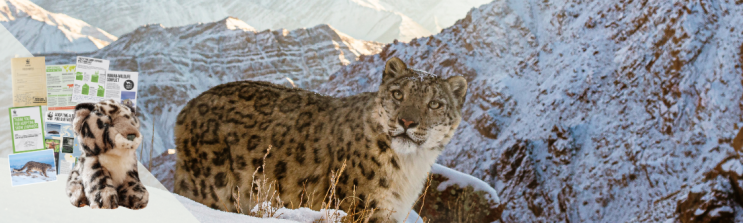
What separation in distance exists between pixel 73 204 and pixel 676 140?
37.8 meters

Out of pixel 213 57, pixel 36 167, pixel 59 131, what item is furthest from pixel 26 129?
pixel 213 57

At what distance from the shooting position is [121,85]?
6.25m

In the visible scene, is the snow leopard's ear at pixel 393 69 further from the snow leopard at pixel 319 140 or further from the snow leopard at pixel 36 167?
the snow leopard at pixel 36 167

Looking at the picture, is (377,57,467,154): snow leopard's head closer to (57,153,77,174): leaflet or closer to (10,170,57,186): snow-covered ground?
(57,153,77,174): leaflet

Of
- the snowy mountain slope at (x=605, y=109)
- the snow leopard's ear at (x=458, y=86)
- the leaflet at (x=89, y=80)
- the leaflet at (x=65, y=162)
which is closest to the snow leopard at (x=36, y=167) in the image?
the leaflet at (x=65, y=162)

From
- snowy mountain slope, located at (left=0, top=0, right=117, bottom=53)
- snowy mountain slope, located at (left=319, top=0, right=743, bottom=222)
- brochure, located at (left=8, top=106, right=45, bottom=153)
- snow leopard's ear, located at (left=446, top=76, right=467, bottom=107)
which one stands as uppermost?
snow leopard's ear, located at (left=446, top=76, right=467, bottom=107)

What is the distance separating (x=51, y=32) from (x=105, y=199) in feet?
616

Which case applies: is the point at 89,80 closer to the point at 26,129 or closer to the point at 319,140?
the point at 26,129

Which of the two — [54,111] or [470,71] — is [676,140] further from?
[54,111]

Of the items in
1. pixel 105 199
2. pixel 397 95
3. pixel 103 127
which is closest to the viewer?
pixel 105 199

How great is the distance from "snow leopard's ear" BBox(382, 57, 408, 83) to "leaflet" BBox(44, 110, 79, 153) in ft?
12.1

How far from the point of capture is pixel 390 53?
61781mm

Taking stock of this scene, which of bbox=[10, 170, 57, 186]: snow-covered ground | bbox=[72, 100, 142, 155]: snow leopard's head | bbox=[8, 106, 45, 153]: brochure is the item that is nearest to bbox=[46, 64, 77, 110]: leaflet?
bbox=[8, 106, 45, 153]: brochure

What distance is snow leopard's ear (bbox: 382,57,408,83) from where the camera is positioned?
6438 mm
